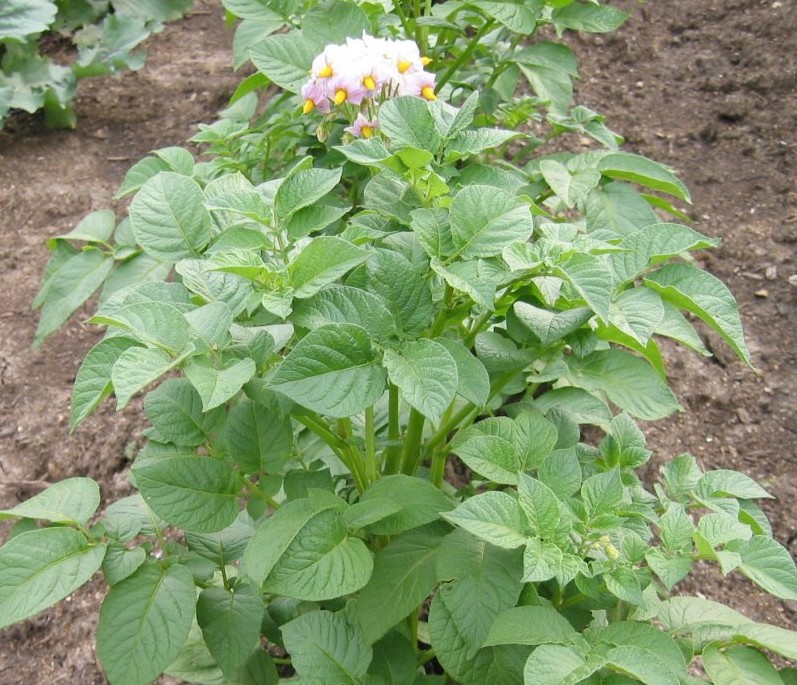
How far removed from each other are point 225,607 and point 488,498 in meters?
0.46

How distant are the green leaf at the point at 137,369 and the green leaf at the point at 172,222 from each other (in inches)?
10.8

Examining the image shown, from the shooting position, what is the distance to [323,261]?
3.42 ft

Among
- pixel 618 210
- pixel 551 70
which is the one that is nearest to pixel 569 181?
pixel 618 210

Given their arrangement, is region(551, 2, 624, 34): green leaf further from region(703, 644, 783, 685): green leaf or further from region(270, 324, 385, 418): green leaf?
region(703, 644, 783, 685): green leaf

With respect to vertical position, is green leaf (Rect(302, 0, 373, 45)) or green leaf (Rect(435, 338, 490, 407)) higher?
green leaf (Rect(302, 0, 373, 45))

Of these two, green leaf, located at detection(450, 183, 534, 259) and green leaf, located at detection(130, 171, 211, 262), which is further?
green leaf, located at detection(130, 171, 211, 262)

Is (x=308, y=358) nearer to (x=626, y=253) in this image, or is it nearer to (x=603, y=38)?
(x=626, y=253)

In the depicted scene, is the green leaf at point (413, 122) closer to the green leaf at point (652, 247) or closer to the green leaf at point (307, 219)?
the green leaf at point (307, 219)

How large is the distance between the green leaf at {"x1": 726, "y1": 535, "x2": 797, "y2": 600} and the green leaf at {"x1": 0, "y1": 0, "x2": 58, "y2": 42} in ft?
10.1

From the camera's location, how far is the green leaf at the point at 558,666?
94 centimetres

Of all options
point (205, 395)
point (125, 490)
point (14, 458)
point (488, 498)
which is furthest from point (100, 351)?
point (14, 458)

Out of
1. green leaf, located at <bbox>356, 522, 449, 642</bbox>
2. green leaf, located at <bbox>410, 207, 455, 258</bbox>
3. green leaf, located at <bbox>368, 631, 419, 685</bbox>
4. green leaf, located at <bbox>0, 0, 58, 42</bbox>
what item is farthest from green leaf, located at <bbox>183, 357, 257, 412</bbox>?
green leaf, located at <bbox>0, 0, 58, 42</bbox>

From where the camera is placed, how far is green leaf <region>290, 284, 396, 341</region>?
106 cm

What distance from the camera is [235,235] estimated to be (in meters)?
1.13
